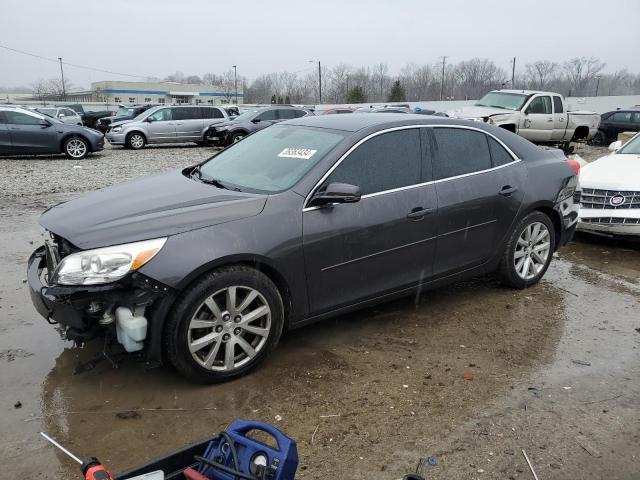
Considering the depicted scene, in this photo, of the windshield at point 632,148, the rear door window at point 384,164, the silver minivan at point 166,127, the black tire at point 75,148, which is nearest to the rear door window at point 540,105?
the windshield at point 632,148

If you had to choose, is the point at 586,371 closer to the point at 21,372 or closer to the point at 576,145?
the point at 21,372

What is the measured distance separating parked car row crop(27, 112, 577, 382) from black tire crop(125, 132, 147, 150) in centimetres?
1542

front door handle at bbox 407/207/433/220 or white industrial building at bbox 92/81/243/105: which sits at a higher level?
white industrial building at bbox 92/81/243/105

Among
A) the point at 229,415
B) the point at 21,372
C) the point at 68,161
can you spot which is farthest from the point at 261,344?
the point at 68,161

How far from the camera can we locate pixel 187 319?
10.5 feet

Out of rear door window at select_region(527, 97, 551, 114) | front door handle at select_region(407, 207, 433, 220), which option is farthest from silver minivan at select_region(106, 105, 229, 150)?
front door handle at select_region(407, 207, 433, 220)

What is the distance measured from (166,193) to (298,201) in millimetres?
978

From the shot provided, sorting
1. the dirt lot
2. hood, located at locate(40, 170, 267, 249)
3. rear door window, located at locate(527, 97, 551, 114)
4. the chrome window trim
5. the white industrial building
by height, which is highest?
the white industrial building

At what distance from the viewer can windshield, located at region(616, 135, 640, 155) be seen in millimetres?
7789

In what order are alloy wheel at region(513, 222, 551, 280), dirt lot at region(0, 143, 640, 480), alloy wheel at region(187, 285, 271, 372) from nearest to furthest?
dirt lot at region(0, 143, 640, 480), alloy wheel at region(187, 285, 271, 372), alloy wheel at region(513, 222, 551, 280)

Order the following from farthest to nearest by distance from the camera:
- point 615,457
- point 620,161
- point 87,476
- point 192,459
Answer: point 620,161 → point 615,457 → point 192,459 → point 87,476

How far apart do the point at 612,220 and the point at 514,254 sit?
230 centimetres

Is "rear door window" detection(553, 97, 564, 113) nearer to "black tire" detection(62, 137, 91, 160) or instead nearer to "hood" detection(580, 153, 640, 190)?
"hood" detection(580, 153, 640, 190)

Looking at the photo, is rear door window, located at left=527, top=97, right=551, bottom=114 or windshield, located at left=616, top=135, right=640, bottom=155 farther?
rear door window, located at left=527, top=97, right=551, bottom=114
